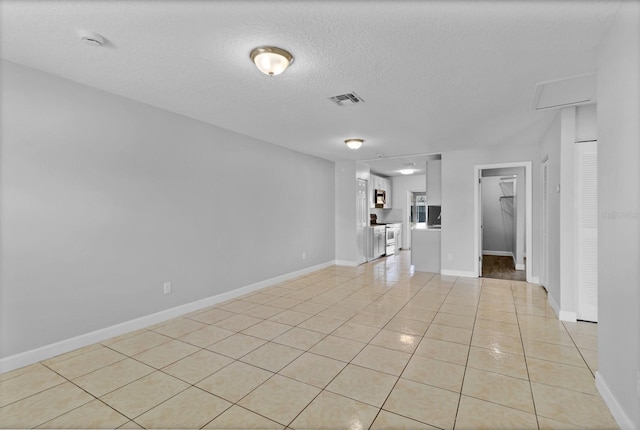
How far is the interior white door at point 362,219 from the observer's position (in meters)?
7.39

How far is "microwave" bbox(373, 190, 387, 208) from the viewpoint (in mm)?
8992

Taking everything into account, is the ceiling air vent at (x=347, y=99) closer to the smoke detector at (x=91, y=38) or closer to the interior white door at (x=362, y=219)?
the smoke detector at (x=91, y=38)

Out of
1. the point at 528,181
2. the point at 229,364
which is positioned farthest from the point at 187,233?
Answer: the point at 528,181

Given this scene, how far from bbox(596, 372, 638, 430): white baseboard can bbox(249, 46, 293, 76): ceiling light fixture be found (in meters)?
3.19

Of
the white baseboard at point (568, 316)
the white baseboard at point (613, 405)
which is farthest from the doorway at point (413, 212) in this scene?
the white baseboard at point (613, 405)

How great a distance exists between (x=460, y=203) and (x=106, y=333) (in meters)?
5.97

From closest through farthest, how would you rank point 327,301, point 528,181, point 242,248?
point 327,301
point 242,248
point 528,181

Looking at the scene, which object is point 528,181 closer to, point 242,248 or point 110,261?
point 242,248

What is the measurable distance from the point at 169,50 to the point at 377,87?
74.0 inches

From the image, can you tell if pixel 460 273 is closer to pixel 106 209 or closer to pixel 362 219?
pixel 362 219

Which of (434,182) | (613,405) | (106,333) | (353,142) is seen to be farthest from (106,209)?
(434,182)

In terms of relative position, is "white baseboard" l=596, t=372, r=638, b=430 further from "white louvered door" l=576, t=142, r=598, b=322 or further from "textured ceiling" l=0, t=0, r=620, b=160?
"textured ceiling" l=0, t=0, r=620, b=160

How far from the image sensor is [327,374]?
2480 mm

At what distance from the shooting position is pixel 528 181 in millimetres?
5594
